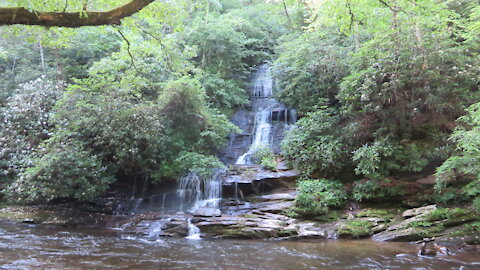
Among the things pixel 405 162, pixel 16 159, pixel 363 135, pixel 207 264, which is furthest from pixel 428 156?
pixel 16 159

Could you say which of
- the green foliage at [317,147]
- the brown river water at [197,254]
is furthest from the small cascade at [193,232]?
the green foliage at [317,147]

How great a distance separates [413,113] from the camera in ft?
32.4

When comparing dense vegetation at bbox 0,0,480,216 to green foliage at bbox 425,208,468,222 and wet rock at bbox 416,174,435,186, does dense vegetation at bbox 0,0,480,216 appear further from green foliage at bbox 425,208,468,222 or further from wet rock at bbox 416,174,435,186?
green foliage at bbox 425,208,468,222

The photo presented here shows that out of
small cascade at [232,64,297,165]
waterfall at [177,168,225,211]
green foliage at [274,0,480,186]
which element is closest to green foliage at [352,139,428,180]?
green foliage at [274,0,480,186]

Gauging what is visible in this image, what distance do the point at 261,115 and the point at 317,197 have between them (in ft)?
28.2

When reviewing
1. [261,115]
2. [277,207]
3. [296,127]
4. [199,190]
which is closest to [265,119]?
[261,115]

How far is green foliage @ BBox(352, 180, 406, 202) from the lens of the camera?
990 cm

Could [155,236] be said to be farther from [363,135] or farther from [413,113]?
[413,113]

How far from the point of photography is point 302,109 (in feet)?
51.5

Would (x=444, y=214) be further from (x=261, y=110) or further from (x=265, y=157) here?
(x=261, y=110)

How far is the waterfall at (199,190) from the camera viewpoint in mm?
12594

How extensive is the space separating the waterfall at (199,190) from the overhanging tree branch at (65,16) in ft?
29.1

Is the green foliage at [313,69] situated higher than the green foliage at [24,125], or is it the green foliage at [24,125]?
the green foliage at [313,69]

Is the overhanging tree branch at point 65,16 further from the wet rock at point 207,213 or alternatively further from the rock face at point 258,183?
the rock face at point 258,183
